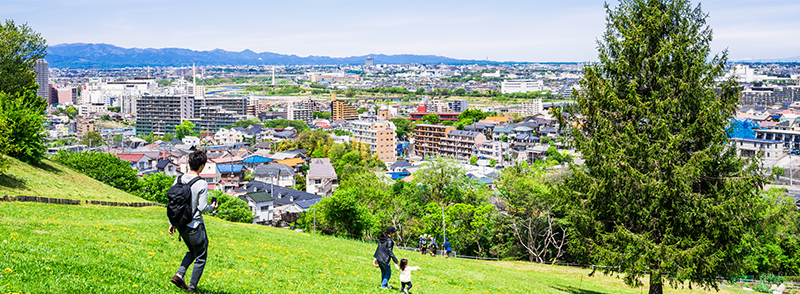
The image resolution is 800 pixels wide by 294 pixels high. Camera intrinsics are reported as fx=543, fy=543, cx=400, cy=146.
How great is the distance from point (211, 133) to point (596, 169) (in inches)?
5485

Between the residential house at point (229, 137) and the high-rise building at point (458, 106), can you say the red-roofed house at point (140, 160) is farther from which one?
the high-rise building at point (458, 106)

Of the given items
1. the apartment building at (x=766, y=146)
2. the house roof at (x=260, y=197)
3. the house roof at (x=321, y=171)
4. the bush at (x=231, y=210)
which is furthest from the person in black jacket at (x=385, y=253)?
the apartment building at (x=766, y=146)

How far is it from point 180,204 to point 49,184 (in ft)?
78.8

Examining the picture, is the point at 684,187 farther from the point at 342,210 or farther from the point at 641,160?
the point at 342,210

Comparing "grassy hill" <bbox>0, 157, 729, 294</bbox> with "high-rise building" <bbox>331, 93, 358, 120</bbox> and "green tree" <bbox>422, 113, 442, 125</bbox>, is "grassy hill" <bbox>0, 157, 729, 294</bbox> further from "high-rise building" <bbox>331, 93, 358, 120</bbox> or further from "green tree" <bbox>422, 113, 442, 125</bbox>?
"high-rise building" <bbox>331, 93, 358, 120</bbox>

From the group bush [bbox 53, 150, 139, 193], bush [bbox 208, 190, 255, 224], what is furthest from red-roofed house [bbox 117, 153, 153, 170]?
bush [bbox 208, 190, 255, 224]

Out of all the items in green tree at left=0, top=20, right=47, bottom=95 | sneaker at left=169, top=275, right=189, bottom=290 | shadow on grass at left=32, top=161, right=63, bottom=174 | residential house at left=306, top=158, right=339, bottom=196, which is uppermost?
green tree at left=0, top=20, right=47, bottom=95

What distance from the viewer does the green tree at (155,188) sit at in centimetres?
4162

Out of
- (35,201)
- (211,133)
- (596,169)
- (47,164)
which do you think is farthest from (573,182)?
(211,133)

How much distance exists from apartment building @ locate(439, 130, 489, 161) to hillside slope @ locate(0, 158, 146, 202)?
8839 centimetres

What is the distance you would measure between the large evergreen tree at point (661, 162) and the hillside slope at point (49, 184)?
20.9 metres

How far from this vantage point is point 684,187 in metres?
13.7

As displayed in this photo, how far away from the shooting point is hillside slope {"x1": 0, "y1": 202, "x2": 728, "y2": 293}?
283 inches

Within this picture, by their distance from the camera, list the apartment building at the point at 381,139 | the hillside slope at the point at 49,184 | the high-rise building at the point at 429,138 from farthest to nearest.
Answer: the high-rise building at the point at 429,138 < the apartment building at the point at 381,139 < the hillside slope at the point at 49,184
